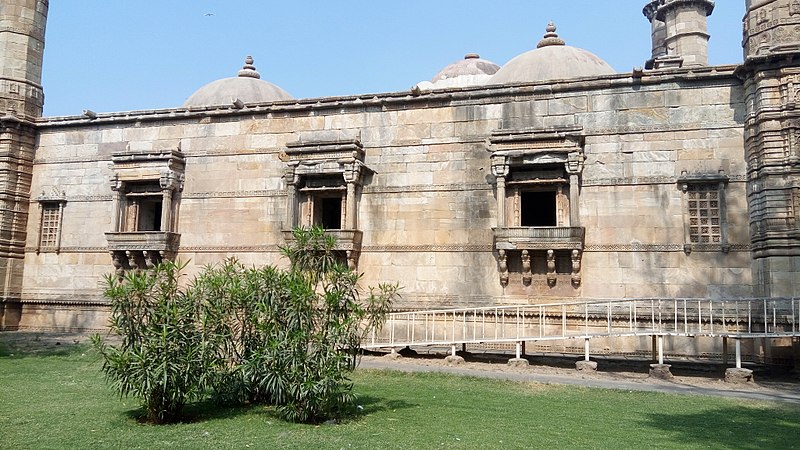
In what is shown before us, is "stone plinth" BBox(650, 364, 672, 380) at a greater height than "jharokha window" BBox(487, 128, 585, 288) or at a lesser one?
lesser

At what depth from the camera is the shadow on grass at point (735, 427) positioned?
6.71m

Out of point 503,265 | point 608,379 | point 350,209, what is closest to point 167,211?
point 350,209

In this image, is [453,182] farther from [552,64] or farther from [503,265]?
[552,64]

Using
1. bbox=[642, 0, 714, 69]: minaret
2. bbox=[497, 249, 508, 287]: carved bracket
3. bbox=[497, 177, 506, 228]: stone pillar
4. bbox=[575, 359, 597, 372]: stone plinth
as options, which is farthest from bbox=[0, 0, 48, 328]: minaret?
bbox=[642, 0, 714, 69]: minaret

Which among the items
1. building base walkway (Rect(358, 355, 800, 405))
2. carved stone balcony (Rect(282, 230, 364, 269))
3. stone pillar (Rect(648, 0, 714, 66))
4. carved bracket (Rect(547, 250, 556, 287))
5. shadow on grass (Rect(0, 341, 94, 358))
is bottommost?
shadow on grass (Rect(0, 341, 94, 358))

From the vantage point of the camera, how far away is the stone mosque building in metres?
13.3

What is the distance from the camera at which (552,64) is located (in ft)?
63.6

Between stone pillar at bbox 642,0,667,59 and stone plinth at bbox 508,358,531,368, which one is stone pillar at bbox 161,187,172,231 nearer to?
stone plinth at bbox 508,358,531,368

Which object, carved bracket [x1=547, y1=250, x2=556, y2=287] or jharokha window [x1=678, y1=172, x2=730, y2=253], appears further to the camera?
carved bracket [x1=547, y1=250, x2=556, y2=287]

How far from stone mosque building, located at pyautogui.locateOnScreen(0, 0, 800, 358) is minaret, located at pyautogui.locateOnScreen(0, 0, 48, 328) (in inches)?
2.1

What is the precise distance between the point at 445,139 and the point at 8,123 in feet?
44.4

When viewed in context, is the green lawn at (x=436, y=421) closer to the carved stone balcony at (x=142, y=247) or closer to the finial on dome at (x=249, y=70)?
the carved stone balcony at (x=142, y=247)

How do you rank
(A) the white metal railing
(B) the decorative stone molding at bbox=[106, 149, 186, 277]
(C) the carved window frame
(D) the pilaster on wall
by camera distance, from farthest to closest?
(C) the carved window frame, (B) the decorative stone molding at bbox=[106, 149, 186, 277], (D) the pilaster on wall, (A) the white metal railing

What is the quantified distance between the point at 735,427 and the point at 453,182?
9.05 m
